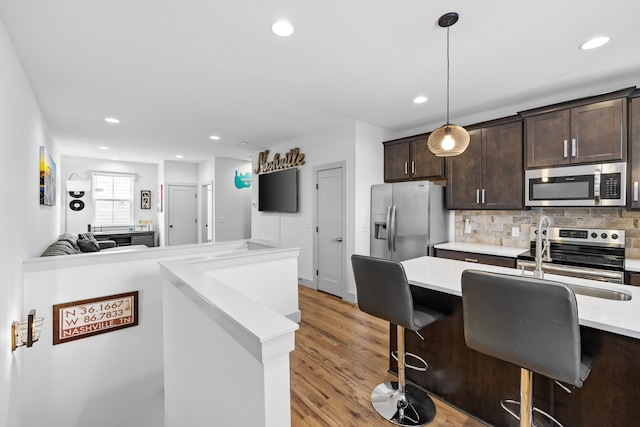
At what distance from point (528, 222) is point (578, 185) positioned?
68 centimetres

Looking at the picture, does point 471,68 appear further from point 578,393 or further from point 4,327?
point 4,327

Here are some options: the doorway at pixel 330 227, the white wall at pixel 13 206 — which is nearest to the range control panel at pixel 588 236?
the doorway at pixel 330 227

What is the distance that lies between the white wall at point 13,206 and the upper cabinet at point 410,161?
395cm

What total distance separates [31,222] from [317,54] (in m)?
3.22

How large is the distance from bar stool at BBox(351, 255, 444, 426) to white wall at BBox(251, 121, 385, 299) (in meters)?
2.05

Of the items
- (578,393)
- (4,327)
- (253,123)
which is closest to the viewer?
(578,393)

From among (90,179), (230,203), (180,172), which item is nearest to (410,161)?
(230,203)

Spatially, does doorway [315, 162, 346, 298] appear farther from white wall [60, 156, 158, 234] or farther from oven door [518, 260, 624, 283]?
white wall [60, 156, 158, 234]

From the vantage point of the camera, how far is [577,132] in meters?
2.77

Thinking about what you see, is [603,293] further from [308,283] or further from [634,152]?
[308,283]

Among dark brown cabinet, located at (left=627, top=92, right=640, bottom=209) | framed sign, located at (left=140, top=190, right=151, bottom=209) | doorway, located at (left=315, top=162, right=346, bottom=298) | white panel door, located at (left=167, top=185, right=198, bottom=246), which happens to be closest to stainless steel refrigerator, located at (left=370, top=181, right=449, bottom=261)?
doorway, located at (left=315, top=162, right=346, bottom=298)

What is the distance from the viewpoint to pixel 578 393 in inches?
56.2

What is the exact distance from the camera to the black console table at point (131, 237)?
6.65 meters

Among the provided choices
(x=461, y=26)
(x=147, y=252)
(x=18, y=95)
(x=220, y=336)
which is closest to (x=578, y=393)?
(x=220, y=336)
